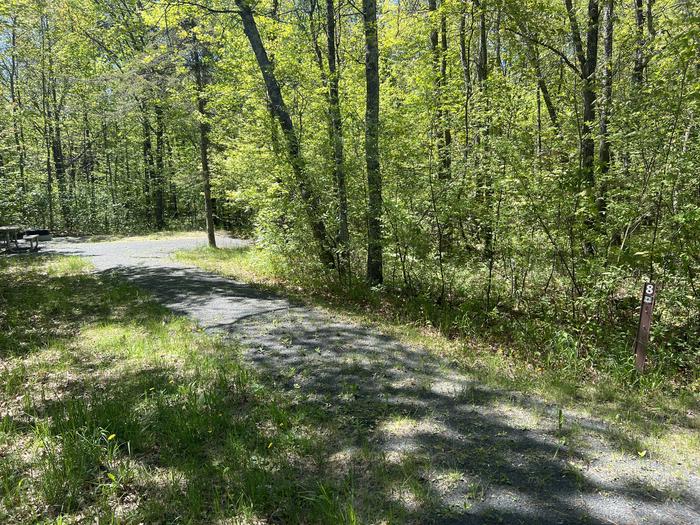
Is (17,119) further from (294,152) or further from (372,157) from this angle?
(372,157)

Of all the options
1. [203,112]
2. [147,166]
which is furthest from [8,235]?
[147,166]

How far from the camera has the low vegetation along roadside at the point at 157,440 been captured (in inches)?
113

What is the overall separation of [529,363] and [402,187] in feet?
11.5

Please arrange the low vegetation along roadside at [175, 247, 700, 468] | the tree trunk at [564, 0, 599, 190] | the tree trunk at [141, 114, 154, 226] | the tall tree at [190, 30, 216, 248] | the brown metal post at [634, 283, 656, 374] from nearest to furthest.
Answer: the low vegetation along roadside at [175, 247, 700, 468] → the brown metal post at [634, 283, 656, 374] → the tree trunk at [564, 0, 599, 190] → the tall tree at [190, 30, 216, 248] → the tree trunk at [141, 114, 154, 226]

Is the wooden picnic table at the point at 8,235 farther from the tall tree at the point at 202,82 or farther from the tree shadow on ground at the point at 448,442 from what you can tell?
the tree shadow on ground at the point at 448,442

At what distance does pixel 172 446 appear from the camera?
3590 mm

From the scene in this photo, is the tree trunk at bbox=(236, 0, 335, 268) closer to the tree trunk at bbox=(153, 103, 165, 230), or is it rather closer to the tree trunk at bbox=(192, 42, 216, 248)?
the tree trunk at bbox=(192, 42, 216, 248)

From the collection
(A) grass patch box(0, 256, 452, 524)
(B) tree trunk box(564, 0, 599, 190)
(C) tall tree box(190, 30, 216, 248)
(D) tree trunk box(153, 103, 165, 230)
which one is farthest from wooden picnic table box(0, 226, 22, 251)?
(B) tree trunk box(564, 0, 599, 190)

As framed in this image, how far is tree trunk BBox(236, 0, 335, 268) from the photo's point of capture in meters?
8.52

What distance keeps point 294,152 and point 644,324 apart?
6665 millimetres

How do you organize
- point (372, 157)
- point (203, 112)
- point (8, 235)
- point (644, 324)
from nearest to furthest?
point (644, 324)
point (372, 157)
point (203, 112)
point (8, 235)

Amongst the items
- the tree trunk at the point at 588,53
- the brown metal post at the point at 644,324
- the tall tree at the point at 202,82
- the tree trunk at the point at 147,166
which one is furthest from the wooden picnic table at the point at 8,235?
the brown metal post at the point at 644,324

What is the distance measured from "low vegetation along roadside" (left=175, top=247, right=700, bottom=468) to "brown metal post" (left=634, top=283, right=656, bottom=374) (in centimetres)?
14

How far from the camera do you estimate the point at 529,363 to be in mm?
5492
